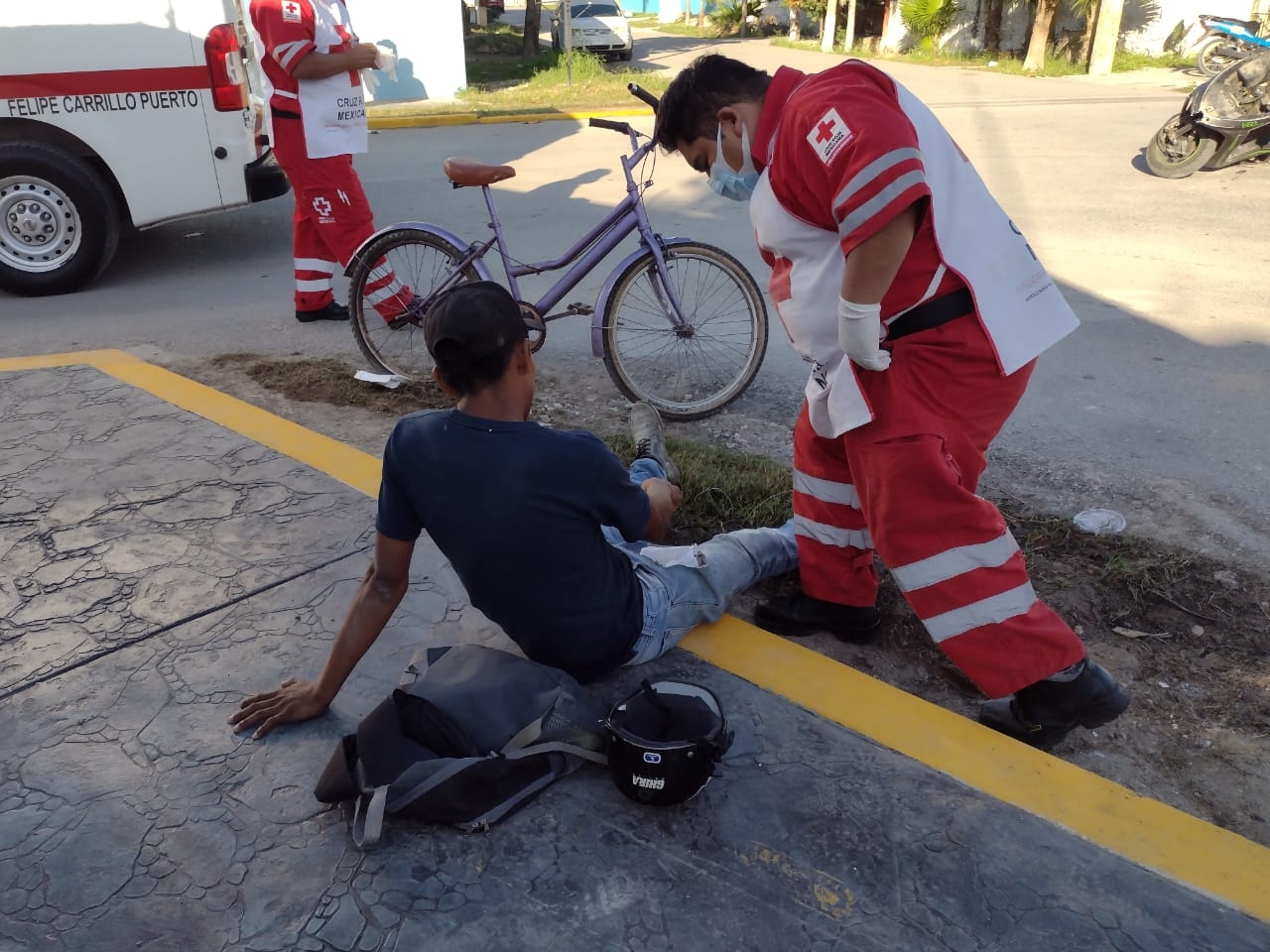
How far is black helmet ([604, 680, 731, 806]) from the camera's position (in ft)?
7.11

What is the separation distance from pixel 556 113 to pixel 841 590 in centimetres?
1253

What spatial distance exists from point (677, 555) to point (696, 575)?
0.10 metres

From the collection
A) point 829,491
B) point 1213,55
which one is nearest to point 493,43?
point 1213,55

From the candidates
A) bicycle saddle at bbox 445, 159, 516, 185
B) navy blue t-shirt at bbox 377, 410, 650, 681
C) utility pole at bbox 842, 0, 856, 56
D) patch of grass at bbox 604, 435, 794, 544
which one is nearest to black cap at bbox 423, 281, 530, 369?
navy blue t-shirt at bbox 377, 410, 650, 681

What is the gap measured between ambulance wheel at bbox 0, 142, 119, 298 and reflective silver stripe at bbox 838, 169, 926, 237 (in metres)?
5.92

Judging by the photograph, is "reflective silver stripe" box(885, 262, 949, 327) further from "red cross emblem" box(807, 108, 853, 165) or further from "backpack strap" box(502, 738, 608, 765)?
"backpack strap" box(502, 738, 608, 765)

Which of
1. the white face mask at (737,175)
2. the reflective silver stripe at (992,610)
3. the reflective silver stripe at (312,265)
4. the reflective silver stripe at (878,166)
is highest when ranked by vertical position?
the reflective silver stripe at (878,166)

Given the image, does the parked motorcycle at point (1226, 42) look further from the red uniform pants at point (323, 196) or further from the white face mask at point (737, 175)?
the white face mask at point (737, 175)

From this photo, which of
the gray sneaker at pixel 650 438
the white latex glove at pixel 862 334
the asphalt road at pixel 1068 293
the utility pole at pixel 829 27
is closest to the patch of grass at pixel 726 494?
the gray sneaker at pixel 650 438

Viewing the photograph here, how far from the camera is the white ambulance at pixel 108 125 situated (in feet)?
20.1

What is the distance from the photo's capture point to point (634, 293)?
448cm

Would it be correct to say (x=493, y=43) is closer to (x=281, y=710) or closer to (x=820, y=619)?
(x=820, y=619)

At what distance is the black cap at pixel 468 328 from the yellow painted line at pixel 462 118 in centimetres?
1250

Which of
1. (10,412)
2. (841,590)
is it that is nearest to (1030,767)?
(841,590)
